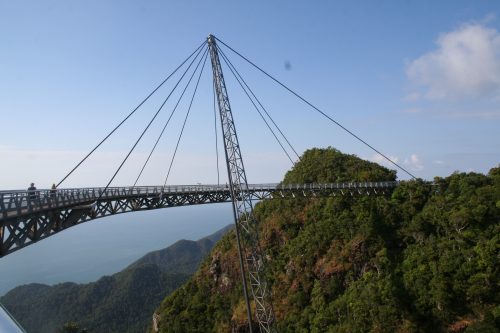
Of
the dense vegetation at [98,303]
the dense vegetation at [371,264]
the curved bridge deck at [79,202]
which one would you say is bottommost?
the dense vegetation at [98,303]

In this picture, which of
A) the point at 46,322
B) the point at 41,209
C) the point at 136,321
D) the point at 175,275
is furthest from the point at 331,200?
the point at 175,275

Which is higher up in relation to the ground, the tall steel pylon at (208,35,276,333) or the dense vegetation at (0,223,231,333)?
the tall steel pylon at (208,35,276,333)

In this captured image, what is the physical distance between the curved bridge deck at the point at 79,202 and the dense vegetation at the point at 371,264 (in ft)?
29.5

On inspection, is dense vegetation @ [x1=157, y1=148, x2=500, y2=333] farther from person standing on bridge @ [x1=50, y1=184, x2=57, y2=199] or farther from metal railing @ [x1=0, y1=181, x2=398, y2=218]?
person standing on bridge @ [x1=50, y1=184, x2=57, y2=199]

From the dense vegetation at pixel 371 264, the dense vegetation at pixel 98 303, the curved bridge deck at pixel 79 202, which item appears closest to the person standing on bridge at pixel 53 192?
the curved bridge deck at pixel 79 202

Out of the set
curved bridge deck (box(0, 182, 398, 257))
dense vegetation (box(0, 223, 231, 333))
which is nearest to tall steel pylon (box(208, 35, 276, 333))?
curved bridge deck (box(0, 182, 398, 257))

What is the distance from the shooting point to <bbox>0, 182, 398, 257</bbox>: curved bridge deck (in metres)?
15.3

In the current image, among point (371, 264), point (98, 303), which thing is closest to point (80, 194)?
point (371, 264)

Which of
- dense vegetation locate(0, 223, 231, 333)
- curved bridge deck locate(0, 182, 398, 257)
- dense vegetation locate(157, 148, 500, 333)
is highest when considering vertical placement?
curved bridge deck locate(0, 182, 398, 257)

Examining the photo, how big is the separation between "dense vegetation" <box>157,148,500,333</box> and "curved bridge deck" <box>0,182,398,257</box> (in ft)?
29.5

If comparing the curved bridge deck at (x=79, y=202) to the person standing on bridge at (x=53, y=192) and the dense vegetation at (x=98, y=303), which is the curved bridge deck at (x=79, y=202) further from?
the dense vegetation at (x=98, y=303)

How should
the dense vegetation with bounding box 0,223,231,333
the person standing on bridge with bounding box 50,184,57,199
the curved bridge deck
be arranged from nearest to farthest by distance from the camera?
the curved bridge deck
the person standing on bridge with bounding box 50,184,57,199
the dense vegetation with bounding box 0,223,231,333

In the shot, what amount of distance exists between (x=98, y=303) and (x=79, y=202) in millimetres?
125855

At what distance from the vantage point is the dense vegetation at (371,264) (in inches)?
1459
